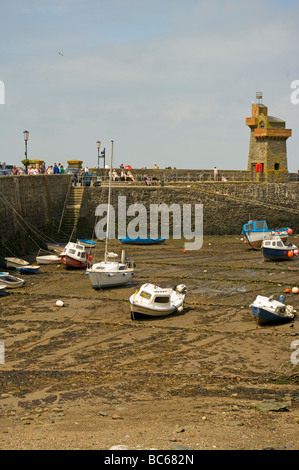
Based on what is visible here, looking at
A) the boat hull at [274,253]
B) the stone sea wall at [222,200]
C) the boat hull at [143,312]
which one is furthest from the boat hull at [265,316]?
the stone sea wall at [222,200]

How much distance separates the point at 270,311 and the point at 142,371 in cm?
674

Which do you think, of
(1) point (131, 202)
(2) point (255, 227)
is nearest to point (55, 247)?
(1) point (131, 202)

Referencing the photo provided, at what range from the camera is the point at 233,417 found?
15.6 meters

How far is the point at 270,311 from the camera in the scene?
79.3ft

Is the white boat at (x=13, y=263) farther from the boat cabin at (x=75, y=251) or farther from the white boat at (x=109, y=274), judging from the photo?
the white boat at (x=109, y=274)

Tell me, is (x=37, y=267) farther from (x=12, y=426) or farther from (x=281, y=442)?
(x=281, y=442)

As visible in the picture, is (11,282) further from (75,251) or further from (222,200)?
(222,200)

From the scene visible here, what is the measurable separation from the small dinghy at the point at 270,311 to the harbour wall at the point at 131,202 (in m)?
17.0

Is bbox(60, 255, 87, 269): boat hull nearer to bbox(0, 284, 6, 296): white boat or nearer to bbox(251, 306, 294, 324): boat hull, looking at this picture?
bbox(0, 284, 6, 296): white boat

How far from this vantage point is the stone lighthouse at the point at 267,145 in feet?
196

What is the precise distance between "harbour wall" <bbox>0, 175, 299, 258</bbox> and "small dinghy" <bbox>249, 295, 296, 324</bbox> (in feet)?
55.8

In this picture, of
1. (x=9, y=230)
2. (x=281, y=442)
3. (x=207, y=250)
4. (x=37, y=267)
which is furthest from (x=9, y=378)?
(x=207, y=250)

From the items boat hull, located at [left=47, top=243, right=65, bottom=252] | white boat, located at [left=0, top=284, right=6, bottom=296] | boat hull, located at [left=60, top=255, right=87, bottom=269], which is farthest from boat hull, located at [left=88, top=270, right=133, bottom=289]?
boat hull, located at [left=47, top=243, right=65, bottom=252]

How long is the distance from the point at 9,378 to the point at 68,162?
39.8m
